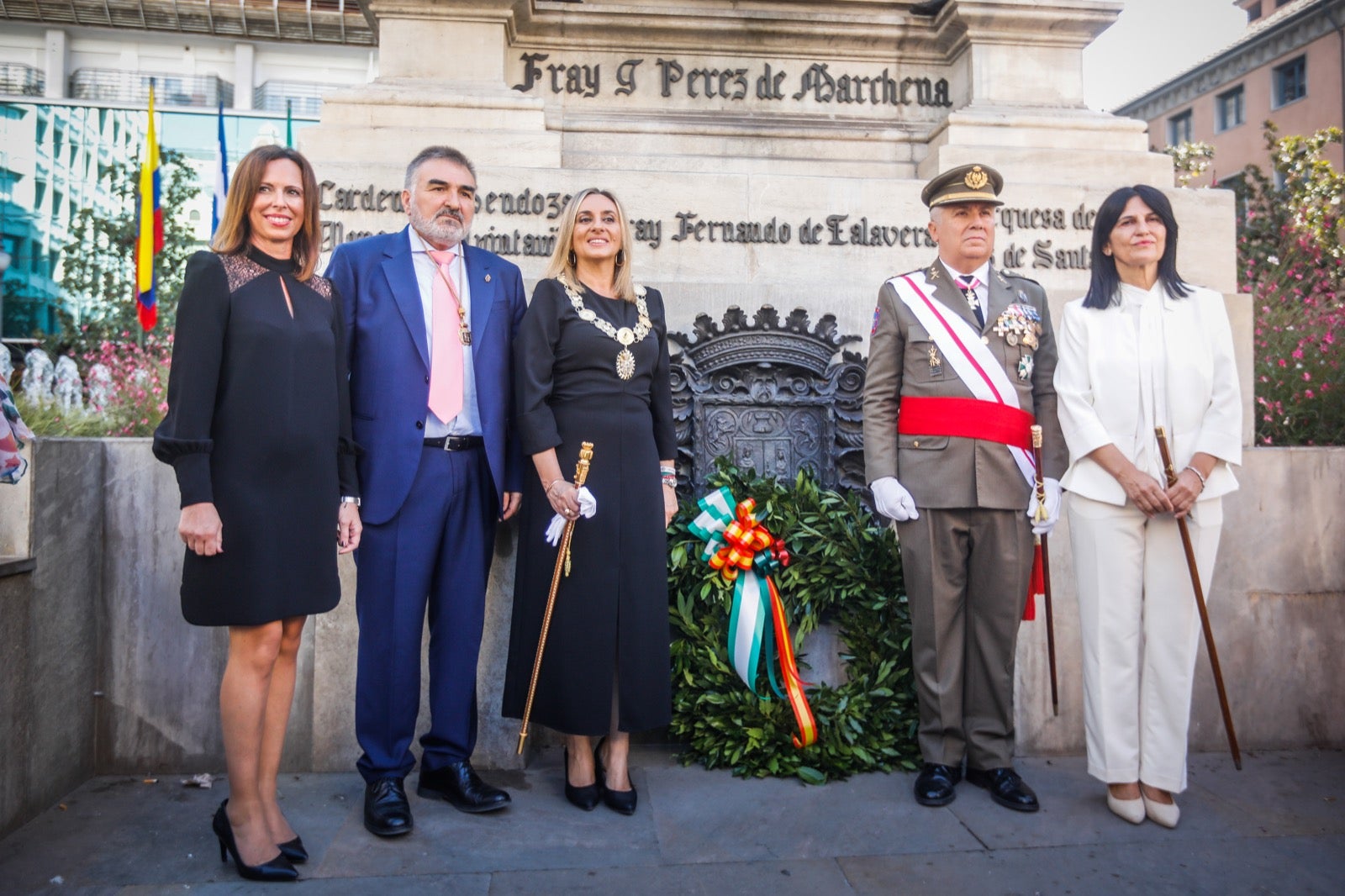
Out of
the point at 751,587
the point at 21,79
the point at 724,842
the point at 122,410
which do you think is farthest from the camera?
the point at 21,79

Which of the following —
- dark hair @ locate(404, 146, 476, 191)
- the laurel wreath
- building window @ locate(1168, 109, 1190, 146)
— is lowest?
the laurel wreath

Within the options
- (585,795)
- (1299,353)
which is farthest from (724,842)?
(1299,353)

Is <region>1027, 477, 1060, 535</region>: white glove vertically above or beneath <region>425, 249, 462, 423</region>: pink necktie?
beneath

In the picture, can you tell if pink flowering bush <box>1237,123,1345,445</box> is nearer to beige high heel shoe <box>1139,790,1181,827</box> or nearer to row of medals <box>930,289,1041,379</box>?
row of medals <box>930,289,1041,379</box>

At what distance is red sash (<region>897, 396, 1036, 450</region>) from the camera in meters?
3.98

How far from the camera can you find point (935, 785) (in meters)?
3.94

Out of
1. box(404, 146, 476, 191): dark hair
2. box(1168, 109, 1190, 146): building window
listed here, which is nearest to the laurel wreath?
box(404, 146, 476, 191): dark hair

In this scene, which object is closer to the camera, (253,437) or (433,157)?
(253,437)

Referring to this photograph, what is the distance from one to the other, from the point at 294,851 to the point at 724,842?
4.74 feet

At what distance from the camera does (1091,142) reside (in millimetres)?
5699

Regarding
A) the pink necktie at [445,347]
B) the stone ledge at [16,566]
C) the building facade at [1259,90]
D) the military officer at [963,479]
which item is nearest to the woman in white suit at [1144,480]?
the military officer at [963,479]

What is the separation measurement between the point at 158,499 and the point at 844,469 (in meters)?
3.12

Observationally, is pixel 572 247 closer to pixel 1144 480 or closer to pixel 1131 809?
pixel 1144 480

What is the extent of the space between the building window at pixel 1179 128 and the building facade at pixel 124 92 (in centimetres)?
3447
